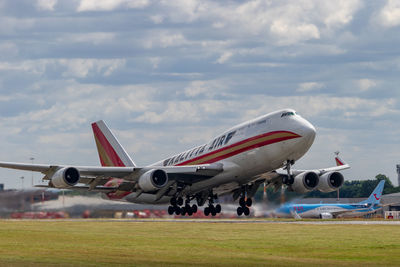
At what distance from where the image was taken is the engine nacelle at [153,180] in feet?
192

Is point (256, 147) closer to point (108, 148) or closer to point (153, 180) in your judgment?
point (153, 180)

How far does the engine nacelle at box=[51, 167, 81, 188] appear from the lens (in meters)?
56.3

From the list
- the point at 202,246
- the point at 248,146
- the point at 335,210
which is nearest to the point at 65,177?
the point at 248,146

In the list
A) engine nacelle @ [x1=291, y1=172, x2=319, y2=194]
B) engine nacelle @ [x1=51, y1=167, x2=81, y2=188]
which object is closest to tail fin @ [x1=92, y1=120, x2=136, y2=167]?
engine nacelle @ [x1=51, y1=167, x2=81, y2=188]

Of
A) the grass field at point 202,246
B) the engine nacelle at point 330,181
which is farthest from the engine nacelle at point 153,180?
the engine nacelle at point 330,181

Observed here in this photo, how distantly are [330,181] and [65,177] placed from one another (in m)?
22.6

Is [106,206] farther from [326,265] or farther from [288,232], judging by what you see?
[326,265]

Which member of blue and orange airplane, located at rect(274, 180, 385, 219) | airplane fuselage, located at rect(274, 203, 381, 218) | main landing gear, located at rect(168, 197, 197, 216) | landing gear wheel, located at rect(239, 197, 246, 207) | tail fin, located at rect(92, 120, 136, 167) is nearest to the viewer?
main landing gear, located at rect(168, 197, 197, 216)

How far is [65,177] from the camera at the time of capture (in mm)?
56344

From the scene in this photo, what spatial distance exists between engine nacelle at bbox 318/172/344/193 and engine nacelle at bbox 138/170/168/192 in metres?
13.9

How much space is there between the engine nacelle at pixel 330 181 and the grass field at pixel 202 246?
13.8ft

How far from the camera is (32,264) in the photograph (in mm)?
30594

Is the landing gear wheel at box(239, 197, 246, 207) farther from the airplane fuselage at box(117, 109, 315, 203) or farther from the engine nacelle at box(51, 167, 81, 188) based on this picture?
the engine nacelle at box(51, 167, 81, 188)

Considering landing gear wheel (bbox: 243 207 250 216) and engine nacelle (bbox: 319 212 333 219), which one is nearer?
landing gear wheel (bbox: 243 207 250 216)
